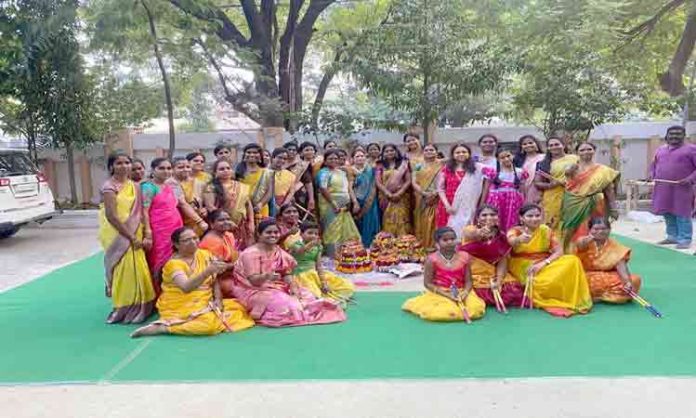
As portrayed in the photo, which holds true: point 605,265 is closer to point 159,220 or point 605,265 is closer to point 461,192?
point 461,192

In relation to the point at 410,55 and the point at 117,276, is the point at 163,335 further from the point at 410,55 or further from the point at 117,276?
the point at 410,55

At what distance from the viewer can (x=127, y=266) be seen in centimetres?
427

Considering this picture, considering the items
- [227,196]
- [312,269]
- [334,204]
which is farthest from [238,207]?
[334,204]

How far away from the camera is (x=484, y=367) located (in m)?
3.26

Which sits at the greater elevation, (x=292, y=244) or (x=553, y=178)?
(x=553, y=178)

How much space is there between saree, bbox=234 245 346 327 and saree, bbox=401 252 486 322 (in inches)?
22.9

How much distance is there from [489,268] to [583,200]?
1.13 meters

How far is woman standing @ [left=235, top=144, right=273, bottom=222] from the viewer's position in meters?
5.33

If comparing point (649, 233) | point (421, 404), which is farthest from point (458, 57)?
point (421, 404)

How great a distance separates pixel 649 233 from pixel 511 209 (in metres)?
3.67

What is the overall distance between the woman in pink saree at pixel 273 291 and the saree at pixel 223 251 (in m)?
0.11

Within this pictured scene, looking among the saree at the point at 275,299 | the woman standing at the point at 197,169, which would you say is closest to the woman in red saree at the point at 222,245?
the saree at the point at 275,299

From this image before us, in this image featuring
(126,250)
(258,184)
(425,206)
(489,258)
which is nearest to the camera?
(126,250)

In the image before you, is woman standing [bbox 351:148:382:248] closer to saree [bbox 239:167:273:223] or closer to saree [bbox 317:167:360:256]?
saree [bbox 317:167:360:256]
